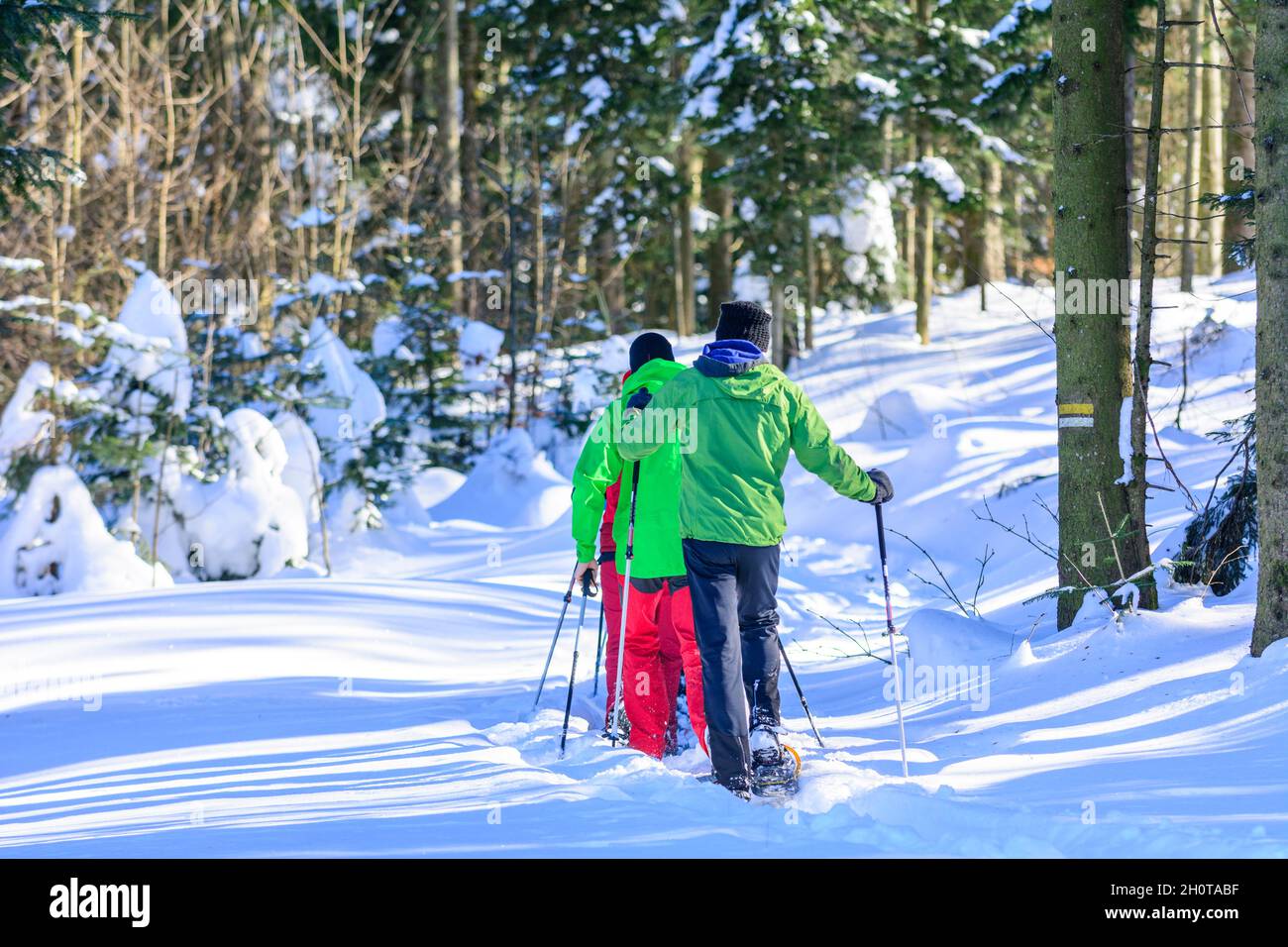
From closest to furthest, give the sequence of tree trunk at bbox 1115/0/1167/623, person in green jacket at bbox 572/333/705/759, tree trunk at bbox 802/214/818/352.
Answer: person in green jacket at bbox 572/333/705/759 → tree trunk at bbox 1115/0/1167/623 → tree trunk at bbox 802/214/818/352

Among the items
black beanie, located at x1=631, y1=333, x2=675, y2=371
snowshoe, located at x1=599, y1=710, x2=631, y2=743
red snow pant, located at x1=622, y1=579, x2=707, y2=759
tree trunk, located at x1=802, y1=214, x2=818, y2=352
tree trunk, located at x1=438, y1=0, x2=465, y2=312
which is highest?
tree trunk, located at x1=438, y1=0, x2=465, y2=312

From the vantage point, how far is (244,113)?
25.8 m

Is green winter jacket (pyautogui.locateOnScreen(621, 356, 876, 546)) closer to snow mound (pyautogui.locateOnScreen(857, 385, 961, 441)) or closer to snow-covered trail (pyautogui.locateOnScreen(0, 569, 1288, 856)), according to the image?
snow-covered trail (pyautogui.locateOnScreen(0, 569, 1288, 856))

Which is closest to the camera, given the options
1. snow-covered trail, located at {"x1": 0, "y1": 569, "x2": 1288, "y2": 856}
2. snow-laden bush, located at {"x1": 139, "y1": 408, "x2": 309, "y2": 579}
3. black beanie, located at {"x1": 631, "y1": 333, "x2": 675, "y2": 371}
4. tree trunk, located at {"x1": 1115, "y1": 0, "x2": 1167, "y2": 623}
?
snow-covered trail, located at {"x1": 0, "y1": 569, "x2": 1288, "y2": 856}

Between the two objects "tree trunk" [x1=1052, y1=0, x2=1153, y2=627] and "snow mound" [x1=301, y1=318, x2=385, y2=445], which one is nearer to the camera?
"tree trunk" [x1=1052, y1=0, x2=1153, y2=627]

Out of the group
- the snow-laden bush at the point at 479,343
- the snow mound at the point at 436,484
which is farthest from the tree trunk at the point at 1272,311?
the snow mound at the point at 436,484

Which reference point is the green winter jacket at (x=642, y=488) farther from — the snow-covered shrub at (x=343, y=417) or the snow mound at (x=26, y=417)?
the snow-covered shrub at (x=343, y=417)

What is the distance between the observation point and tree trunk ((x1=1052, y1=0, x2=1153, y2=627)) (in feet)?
23.9

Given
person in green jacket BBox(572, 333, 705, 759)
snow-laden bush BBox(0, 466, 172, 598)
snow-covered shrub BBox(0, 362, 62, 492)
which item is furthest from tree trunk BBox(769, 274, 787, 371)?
person in green jacket BBox(572, 333, 705, 759)

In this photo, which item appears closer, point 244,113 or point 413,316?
point 413,316

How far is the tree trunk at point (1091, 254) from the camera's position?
727 cm

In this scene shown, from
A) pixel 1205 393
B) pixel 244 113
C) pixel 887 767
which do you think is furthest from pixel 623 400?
pixel 244 113
